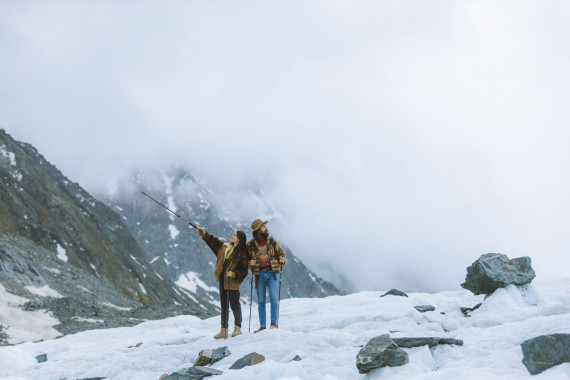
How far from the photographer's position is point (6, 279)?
44.8 meters

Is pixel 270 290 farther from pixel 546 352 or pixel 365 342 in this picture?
pixel 546 352

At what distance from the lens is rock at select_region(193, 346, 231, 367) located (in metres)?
9.56

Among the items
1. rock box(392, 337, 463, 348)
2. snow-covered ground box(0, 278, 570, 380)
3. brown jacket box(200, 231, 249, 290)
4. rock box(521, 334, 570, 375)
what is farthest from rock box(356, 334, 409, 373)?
brown jacket box(200, 231, 249, 290)

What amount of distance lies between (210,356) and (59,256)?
83.5 meters

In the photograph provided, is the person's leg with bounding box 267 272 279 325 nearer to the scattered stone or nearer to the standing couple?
the standing couple

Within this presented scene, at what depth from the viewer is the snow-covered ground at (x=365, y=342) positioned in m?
7.61

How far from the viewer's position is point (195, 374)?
8.42 m

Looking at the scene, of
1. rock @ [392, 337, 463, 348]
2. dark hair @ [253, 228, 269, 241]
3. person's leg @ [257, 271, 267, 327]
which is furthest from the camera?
dark hair @ [253, 228, 269, 241]

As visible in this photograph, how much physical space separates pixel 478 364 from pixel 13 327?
35391 millimetres

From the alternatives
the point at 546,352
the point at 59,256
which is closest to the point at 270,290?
the point at 546,352

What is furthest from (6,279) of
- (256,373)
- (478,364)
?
(478,364)

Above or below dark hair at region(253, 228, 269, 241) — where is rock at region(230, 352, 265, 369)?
below

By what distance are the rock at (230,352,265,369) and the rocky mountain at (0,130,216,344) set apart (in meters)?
36.2

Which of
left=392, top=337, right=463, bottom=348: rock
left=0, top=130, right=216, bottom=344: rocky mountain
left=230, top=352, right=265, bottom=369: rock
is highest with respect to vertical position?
left=0, top=130, right=216, bottom=344: rocky mountain
